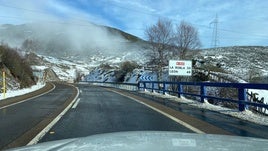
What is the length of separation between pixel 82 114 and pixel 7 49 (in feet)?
106

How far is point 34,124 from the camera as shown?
1062cm

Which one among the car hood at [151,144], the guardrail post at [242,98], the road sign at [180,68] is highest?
the road sign at [180,68]

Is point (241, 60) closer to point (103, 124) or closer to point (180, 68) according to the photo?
point (180, 68)

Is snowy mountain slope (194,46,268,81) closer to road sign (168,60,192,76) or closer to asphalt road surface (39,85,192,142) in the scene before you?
road sign (168,60,192,76)

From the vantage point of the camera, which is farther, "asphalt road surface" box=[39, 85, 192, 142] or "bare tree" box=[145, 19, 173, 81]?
"bare tree" box=[145, 19, 173, 81]

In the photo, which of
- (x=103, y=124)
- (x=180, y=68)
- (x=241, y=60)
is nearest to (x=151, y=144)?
(x=103, y=124)

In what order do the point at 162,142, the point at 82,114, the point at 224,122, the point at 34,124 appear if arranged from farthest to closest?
the point at 82,114 → the point at 224,122 → the point at 34,124 → the point at 162,142

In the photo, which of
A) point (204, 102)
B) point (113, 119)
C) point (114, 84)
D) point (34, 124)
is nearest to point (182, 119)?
point (113, 119)

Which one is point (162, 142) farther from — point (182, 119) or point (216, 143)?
point (182, 119)

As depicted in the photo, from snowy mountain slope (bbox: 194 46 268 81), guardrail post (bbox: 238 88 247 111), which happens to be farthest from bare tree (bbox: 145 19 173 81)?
guardrail post (bbox: 238 88 247 111)

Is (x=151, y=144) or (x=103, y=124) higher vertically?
(x=151, y=144)

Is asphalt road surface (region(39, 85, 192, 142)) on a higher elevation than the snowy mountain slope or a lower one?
lower

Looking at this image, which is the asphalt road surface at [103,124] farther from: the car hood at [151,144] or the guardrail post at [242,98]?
the car hood at [151,144]

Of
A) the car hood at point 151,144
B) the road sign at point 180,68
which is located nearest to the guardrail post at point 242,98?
the car hood at point 151,144
